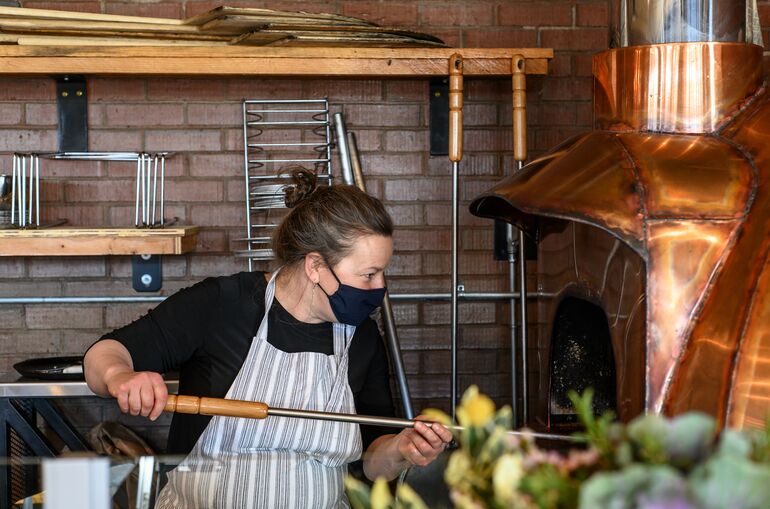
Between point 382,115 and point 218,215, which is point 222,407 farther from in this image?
point 382,115

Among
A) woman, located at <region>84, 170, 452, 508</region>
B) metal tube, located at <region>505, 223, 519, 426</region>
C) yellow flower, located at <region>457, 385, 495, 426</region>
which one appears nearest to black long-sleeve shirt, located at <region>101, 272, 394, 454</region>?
woman, located at <region>84, 170, 452, 508</region>

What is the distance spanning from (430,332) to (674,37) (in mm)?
1307

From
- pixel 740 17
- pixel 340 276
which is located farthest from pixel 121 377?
pixel 740 17

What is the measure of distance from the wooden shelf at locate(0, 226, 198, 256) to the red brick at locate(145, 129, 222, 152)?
1.16 feet

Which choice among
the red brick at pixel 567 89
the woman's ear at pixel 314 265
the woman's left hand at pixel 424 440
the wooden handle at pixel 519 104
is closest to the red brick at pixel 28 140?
the woman's ear at pixel 314 265

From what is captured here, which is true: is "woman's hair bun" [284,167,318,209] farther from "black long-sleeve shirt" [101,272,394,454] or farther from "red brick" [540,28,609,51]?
"red brick" [540,28,609,51]

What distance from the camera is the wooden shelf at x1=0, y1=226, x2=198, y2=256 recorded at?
2.35 m

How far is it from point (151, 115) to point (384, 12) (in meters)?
0.72

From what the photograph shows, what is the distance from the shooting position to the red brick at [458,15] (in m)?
2.63

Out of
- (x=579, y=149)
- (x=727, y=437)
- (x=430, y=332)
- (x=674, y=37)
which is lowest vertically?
(x=430, y=332)

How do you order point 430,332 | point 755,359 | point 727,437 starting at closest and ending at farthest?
point 727,437 < point 755,359 < point 430,332

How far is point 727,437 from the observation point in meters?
0.61

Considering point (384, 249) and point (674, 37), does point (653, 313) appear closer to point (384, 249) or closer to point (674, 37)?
point (674, 37)

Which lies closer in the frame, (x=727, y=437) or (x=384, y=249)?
(x=727, y=437)
